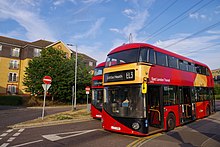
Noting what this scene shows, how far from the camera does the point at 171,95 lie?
10195 mm

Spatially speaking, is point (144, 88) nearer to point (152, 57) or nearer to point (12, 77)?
point (152, 57)

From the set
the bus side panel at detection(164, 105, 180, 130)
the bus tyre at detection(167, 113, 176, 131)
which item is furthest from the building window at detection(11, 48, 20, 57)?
the bus tyre at detection(167, 113, 176, 131)

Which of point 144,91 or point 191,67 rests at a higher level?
point 191,67

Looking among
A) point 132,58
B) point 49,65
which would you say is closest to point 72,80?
point 49,65

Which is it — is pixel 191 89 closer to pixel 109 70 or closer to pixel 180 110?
pixel 180 110

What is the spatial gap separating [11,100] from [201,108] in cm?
2833

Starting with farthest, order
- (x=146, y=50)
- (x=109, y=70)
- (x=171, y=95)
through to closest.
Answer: (x=171, y=95)
(x=109, y=70)
(x=146, y=50)

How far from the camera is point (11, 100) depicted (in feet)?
98.6

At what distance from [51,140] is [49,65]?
74.2 feet

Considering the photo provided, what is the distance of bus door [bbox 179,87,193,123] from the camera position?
11086 mm

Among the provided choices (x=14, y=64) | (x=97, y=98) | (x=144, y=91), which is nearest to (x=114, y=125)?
(x=144, y=91)

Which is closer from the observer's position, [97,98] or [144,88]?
[144,88]

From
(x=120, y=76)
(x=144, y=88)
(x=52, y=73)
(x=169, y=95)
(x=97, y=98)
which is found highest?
(x=52, y=73)

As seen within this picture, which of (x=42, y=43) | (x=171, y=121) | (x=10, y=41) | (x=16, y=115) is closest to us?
(x=171, y=121)
